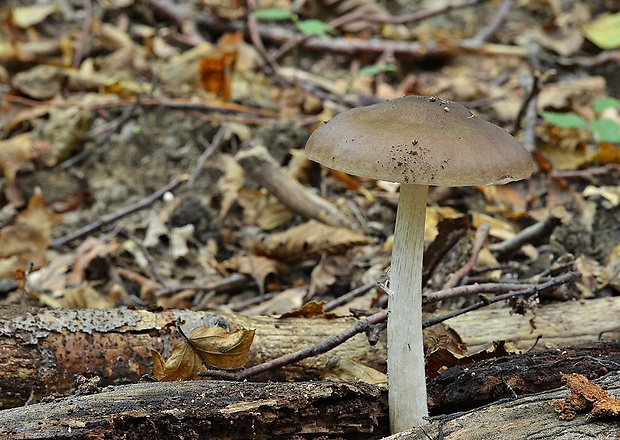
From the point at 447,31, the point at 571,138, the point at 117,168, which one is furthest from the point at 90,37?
the point at 571,138

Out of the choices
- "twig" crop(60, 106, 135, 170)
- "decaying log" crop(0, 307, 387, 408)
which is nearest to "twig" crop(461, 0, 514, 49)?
"twig" crop(60, 106, 135, 170)

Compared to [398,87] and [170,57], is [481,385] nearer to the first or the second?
[398,87]

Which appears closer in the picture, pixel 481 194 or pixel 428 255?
pixel 428 255

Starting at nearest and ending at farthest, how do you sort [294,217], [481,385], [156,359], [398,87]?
[481,385], [156,359], [294,217], [398,87]

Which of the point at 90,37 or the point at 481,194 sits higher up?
the point at 90,37

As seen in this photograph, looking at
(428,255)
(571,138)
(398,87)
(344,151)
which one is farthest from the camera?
(398,87)

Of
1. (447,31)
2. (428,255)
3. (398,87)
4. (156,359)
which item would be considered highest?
(447,31)

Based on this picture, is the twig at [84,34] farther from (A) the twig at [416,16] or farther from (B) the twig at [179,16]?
(A) the twig at [416,16]

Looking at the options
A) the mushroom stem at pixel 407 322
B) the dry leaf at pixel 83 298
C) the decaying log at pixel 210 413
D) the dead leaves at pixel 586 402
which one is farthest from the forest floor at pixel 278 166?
the dead leaves at pixel 586 402
